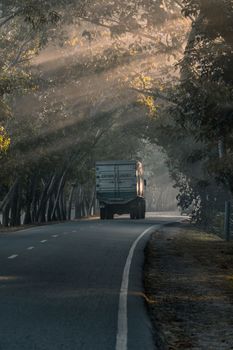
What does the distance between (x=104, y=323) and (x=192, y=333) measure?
1052mm

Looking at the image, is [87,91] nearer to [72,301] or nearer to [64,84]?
[64,84]

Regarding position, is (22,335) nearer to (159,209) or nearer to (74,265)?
(74,265)

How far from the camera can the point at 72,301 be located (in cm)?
1273

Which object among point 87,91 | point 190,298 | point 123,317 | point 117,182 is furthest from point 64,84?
point 123,317

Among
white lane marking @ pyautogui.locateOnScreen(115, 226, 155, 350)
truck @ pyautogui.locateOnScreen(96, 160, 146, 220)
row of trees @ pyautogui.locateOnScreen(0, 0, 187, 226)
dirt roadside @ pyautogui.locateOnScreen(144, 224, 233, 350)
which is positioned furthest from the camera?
truck @ pyautogui.locateOnScreen(96, 160, 146, 220)

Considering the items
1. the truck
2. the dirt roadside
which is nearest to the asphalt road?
the dirt roadside

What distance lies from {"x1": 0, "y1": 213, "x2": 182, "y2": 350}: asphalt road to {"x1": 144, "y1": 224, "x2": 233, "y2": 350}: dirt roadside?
0.93 ft

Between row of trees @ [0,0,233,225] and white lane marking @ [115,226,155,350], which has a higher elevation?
row of trees @ [0,0,233,225]

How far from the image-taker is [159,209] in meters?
162

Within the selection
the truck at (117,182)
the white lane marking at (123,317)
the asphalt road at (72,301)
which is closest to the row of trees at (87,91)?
the truck at (117,182)

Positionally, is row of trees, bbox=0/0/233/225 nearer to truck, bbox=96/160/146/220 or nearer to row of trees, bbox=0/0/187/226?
row of trees, bbox=0/0/187/226

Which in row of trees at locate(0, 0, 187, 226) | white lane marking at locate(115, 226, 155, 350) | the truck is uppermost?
row of trees at locate(0, 0, 187, 226)

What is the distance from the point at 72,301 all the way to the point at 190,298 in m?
2.16

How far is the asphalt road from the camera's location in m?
9.51
